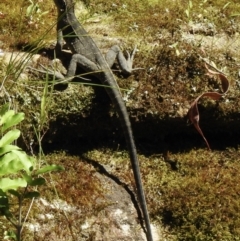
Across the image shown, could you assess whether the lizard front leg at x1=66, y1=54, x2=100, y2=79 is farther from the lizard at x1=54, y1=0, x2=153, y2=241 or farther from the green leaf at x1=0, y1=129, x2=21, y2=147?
the green leaf at x1=0, y1=129, x2=21, y2=147

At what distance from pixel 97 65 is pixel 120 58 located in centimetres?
23

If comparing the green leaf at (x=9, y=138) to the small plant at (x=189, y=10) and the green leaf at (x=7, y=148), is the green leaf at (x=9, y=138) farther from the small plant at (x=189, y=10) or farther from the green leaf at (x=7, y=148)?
the small plant at (x=189, y=10)

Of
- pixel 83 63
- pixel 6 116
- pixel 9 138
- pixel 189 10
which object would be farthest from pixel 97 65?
pixel 9 138

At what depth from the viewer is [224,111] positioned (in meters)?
4.22

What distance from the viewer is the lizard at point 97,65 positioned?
3.72 m

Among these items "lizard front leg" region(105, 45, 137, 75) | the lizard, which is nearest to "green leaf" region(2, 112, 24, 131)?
the lizard

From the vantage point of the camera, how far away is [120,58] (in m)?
4.43

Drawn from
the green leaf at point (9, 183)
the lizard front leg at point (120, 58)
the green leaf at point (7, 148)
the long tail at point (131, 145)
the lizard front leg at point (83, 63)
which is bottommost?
the long tail at point (131, 145)

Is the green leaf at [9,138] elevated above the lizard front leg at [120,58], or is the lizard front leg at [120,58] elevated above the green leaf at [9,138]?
the green leaf at [9,138]

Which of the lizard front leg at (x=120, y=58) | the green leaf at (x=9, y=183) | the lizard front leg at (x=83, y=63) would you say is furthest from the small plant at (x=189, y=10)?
the green leaf at (x=9, y=183)

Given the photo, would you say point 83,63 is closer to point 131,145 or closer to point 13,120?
point 131,145

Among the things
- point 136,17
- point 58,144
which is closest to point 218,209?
point 58,144

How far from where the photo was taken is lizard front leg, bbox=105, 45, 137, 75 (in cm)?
432

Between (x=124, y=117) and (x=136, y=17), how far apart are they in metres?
1.19
